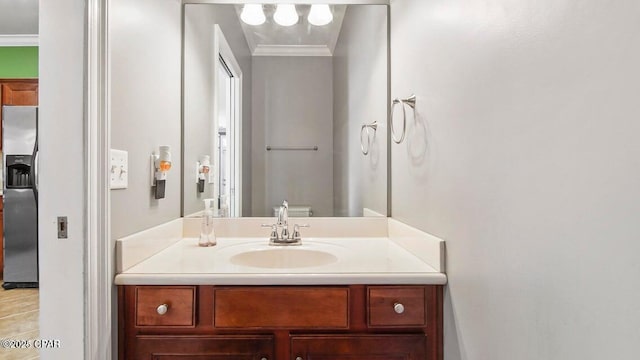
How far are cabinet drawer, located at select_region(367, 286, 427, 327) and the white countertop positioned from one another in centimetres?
3

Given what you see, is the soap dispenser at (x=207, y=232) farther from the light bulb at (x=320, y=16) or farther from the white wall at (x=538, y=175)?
the light bulb at (x=320, y=16)

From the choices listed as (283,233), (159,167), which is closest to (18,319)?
(159,167)

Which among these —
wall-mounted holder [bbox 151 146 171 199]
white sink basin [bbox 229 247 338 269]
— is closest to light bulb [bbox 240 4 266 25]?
wall-mounted holder [bbox 151 146 171 199]

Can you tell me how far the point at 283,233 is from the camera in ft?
5.36

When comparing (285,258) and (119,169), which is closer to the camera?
(119,169)

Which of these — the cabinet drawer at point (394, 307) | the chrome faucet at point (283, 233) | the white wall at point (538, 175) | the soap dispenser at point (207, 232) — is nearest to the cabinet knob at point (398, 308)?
the cabinet drawer at point (394, 307)

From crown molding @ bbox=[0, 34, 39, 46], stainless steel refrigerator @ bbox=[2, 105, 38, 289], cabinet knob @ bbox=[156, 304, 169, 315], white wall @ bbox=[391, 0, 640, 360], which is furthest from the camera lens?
crown molding @ bbox=[0, 34, 39, 46]

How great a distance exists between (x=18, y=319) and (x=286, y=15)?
294cm

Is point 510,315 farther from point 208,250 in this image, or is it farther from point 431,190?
point 208,250

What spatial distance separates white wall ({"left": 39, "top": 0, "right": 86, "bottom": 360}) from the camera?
3.14 ft

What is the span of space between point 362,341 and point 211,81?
1441mm

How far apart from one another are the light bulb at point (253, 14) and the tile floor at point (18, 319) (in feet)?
7.25

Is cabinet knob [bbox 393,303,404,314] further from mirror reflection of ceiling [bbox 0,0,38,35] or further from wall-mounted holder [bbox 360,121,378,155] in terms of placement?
mirror reflection of ceiling [bbox 0,0,38,35]

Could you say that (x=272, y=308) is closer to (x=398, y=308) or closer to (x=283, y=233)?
(x=398, y=308)
